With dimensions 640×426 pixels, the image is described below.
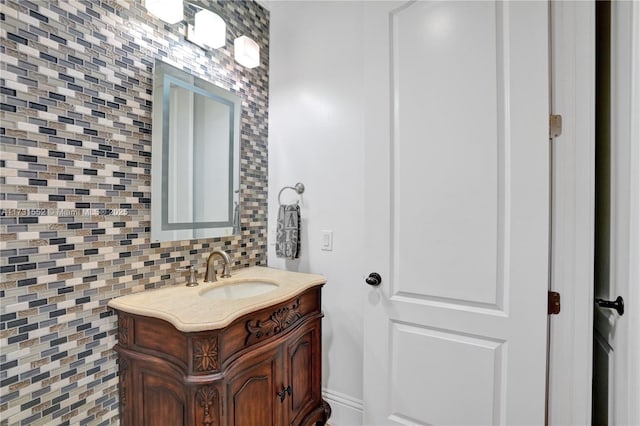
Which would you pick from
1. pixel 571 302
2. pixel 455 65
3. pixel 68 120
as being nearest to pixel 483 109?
pixel 455 65

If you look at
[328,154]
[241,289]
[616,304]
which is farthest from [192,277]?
[616,304]

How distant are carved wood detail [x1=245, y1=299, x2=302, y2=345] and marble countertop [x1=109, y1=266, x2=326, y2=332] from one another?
0.21 feet

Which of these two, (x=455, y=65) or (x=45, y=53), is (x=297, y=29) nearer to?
(x=455, y=65)

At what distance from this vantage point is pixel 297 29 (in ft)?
6.42

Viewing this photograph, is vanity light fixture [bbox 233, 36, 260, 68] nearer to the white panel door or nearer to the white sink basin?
the white panel door

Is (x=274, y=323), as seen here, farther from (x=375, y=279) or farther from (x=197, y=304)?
(x=375, y=279)

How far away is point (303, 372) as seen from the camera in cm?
147

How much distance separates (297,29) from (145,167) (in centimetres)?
127

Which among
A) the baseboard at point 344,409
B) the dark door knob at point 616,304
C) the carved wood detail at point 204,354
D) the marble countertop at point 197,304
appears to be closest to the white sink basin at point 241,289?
the marble countertop at point 197,304

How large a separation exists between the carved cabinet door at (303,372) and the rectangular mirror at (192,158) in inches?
26.4

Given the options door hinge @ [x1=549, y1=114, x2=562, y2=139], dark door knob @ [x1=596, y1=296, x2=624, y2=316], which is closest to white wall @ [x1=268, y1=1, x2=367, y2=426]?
door hinge @ [x1=549, y1=114, x2=562, y2=139]

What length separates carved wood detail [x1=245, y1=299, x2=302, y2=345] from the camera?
1.15 metres

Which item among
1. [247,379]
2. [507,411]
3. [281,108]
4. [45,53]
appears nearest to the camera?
[45,53]

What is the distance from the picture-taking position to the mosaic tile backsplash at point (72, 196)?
3.15 feet
